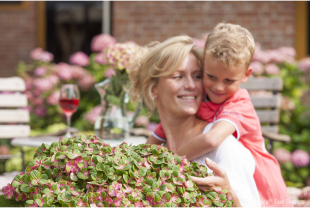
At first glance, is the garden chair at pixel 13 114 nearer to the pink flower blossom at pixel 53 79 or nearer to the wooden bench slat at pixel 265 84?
the pink flower blossom at pixel 53 79

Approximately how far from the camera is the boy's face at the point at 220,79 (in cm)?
155

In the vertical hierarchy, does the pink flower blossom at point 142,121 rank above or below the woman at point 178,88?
below

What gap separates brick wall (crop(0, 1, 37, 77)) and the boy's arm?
5.94m

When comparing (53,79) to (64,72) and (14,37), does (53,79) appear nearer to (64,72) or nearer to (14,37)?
(64,72)

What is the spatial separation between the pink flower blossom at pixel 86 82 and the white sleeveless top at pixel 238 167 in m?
3.92

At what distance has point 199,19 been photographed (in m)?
5.91

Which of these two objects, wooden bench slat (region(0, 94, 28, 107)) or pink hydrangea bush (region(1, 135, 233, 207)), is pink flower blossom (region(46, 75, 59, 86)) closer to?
wooden bench slat (region(0, 94, 28, 107))

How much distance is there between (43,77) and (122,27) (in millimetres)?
1517

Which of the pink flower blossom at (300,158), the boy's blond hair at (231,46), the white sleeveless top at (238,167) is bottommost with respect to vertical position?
the pink flower blossom at (300,158)

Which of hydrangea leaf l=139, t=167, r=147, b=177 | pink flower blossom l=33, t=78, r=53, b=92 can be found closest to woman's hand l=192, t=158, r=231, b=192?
hydrangea leaf l=139, t=167, r=147, b=177

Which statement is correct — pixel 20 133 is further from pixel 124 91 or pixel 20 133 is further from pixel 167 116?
pixel 167 116

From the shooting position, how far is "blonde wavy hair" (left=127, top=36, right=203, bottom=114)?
1684mm

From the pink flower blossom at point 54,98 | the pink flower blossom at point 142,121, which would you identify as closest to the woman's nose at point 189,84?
the pink flower blossom at point 142,121

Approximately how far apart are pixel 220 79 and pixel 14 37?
6.06 meters
